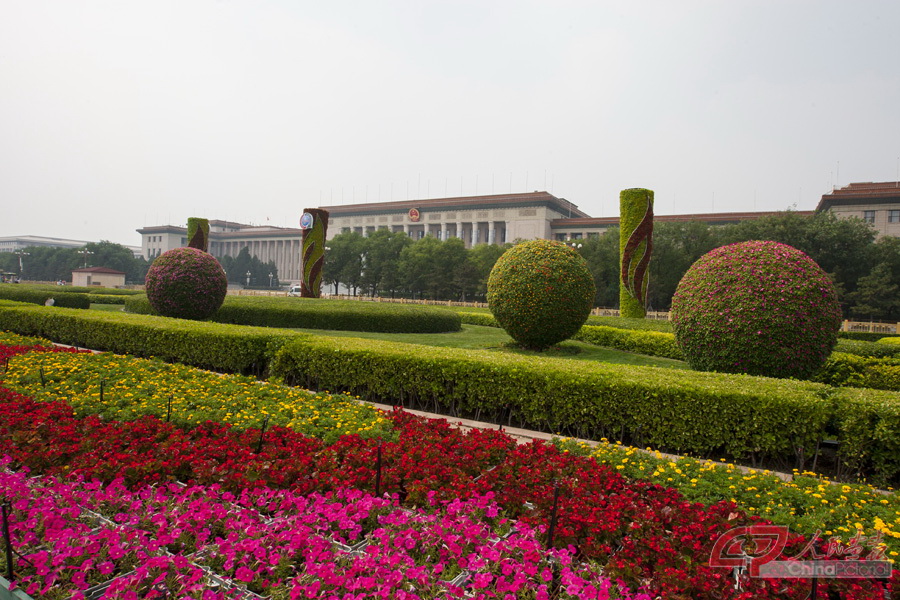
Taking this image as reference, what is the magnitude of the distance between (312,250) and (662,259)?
2266cm

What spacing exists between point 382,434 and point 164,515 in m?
2.06

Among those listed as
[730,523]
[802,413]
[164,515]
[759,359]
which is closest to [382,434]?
[164,515]

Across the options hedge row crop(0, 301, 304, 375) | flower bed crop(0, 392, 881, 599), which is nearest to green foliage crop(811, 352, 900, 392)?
flower bed crop(0, 392, 881, 599)

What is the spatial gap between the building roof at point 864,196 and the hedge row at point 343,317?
40.1 m

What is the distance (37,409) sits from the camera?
202 inches

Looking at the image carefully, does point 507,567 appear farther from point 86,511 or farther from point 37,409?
point 37,409

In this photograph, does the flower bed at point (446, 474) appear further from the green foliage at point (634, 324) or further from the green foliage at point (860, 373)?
the green foliage at point (634, 324)

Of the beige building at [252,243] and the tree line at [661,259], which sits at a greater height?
the beige building at [252,243]

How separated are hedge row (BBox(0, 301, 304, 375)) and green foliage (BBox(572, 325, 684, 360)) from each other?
329 inches

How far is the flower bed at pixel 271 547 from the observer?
2473 mm

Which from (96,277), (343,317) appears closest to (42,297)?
(343,317)

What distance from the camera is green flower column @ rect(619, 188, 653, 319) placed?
1880cm

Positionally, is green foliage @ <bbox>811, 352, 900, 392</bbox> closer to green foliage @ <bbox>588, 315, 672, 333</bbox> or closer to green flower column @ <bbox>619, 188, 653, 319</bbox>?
green foliage @ <bbox>588, 315, 672, 333</bbox>

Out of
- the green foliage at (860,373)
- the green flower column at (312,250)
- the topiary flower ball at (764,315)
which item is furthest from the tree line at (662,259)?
the topiary flower ball at (764,315)
